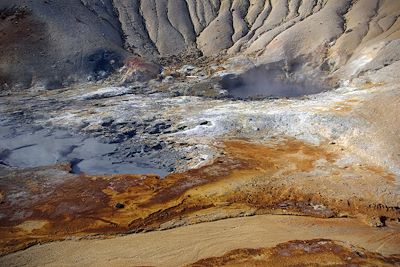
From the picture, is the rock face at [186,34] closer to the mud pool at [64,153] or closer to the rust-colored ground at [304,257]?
the mud pool at [64,153]

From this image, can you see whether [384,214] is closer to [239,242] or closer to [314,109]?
[239,242]

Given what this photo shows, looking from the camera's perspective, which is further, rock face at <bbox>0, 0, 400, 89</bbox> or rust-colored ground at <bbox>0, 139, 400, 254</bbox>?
rock face at <bbox>0, 0, 400, 89</bbox>

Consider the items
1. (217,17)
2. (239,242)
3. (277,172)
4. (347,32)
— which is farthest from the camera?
(217,17)

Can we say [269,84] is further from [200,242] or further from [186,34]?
[200,242]

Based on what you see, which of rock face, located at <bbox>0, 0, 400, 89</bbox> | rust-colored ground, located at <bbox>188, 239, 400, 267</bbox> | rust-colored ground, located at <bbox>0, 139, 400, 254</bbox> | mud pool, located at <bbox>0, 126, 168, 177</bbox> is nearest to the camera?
rust-colored ground, located at <bbox>188, 239, 400, 267</bbox>

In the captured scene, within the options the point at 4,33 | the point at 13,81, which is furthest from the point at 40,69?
the point at 4,33

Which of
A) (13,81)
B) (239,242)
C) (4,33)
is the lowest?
(239,242)

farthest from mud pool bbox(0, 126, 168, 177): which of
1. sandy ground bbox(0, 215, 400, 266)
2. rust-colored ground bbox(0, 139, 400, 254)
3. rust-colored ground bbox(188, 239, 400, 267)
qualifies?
rust-colored ground bbox(188, 239, 400, 267)

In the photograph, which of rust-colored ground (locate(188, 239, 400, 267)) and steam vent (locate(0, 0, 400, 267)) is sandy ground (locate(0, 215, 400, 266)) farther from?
rust-colored ground (locate(188, 239, 400, 267))
